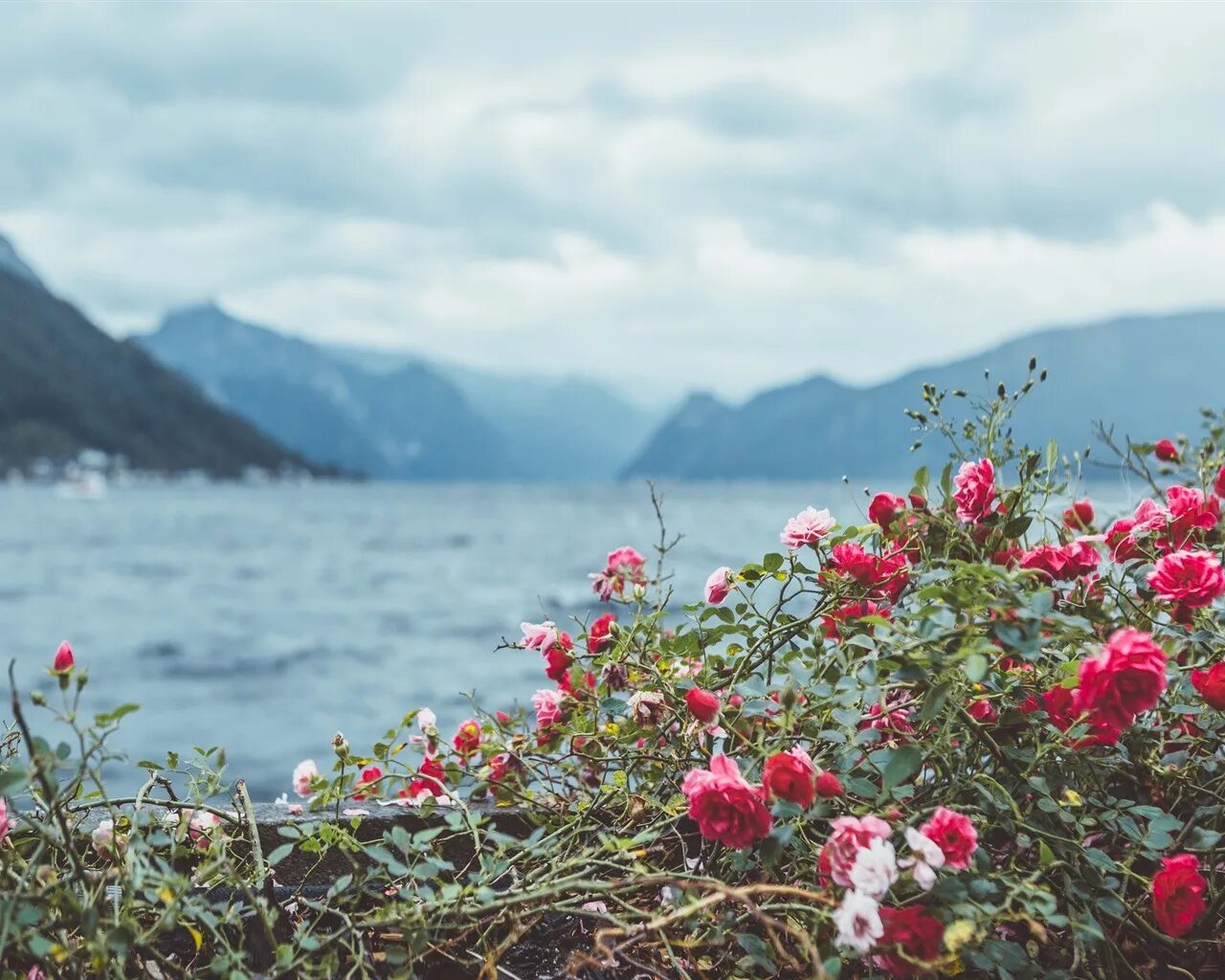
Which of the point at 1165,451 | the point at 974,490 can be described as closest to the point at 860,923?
the point at 974,490

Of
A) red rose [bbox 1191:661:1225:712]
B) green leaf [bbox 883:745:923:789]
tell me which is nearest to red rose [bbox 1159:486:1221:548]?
red rose [bbox 1191:661:1225:712]

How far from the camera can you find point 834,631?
1.60 metres

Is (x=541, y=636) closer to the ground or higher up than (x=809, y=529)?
closer to the ground

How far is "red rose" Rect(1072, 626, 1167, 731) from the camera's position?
112 centimetres

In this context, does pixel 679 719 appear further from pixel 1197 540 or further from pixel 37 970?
pixel 1197 540

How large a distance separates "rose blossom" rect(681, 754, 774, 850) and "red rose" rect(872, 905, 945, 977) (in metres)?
0.16

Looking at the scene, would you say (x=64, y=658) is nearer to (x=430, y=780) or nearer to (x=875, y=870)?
(x=430, y=780)

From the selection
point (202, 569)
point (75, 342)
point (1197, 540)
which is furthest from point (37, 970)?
point (75, 342)

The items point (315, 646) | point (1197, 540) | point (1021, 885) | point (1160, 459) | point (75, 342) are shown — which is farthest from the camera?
point (75, 342)

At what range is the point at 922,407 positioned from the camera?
7.27 ft

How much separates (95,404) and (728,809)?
13023 centimetres

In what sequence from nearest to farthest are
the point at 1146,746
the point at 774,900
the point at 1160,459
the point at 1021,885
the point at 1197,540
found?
1. the point at 1021,885
2. the point at 774,900
3. the point at 1146,746
4. the point at 1197,540
5. the point at 1160,459

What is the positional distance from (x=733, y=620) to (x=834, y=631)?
0.15 metres

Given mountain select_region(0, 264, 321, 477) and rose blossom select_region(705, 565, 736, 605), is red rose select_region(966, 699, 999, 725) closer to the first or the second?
rose blossom select_region(705, 565, 736, 605)
